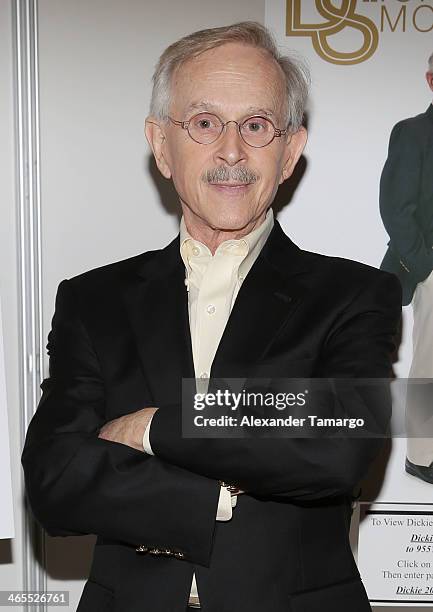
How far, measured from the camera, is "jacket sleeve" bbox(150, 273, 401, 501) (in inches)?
66.3

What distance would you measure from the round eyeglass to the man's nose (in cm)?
1

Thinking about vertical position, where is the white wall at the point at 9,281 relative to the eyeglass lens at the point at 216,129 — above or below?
below

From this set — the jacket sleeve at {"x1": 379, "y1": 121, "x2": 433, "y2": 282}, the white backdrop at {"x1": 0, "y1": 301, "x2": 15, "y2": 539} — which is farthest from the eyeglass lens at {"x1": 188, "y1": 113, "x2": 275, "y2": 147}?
the white backdrop at {"x1": 0, "y1": 301, "x2": 15, "y2": 539}

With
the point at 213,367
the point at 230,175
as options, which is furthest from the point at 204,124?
the point at 213,367

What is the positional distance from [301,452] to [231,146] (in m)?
0.65

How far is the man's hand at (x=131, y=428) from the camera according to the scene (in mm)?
1790

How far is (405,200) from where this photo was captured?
253 cm

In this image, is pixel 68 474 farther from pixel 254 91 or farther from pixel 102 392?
pixel 254 91

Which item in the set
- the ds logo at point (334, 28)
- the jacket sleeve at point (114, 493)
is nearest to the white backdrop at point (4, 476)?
the jacket sleeve at point (114, 493)

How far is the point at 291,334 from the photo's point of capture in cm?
189

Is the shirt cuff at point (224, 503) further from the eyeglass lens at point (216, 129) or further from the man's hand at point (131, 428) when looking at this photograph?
the eyeglass lens at point (216, 129)

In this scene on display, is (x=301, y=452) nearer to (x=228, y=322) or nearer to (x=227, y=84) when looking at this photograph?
(x=228, y=322)

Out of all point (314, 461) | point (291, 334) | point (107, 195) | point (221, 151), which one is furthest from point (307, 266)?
point (107, 195)

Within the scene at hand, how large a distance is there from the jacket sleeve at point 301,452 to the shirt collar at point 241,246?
31cm
